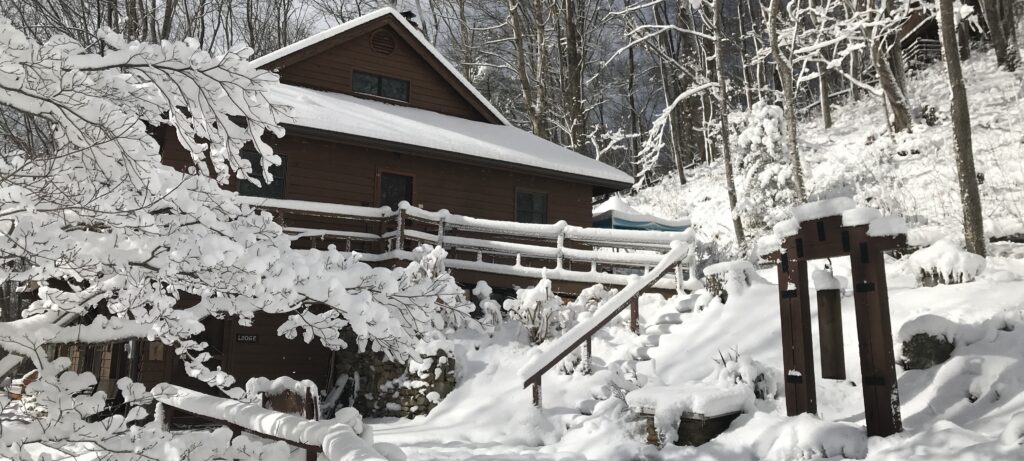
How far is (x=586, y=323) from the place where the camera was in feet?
30.8

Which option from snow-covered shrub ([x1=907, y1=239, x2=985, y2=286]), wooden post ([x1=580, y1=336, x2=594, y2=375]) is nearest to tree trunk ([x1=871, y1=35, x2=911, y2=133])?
snow-covered shrub ([x1=907, y1=239, x2=985, y2=286])

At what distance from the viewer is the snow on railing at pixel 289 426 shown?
3.37 m

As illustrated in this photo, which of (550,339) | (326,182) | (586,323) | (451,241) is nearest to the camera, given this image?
(586,323)

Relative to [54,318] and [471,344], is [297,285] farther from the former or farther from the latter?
[471,344]

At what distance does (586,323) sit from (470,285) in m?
5.65

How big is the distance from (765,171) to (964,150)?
871 centimetres

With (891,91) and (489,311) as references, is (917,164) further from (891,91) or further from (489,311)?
(489,311)

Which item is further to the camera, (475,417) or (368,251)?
(368,251)

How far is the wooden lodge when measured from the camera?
45.1 feet

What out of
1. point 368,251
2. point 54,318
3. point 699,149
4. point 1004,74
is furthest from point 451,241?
point 699,149

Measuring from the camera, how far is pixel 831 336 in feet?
21.5

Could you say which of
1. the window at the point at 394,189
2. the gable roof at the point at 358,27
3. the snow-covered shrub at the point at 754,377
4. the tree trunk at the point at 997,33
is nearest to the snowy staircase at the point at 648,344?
the snow-covered shrub at the point at 754,377

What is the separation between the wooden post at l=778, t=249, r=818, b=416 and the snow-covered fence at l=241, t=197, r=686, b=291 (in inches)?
202

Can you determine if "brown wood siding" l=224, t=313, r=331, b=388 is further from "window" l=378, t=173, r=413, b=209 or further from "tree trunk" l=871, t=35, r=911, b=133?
"tree trunk" l=871, t=35, r=911, b=133
